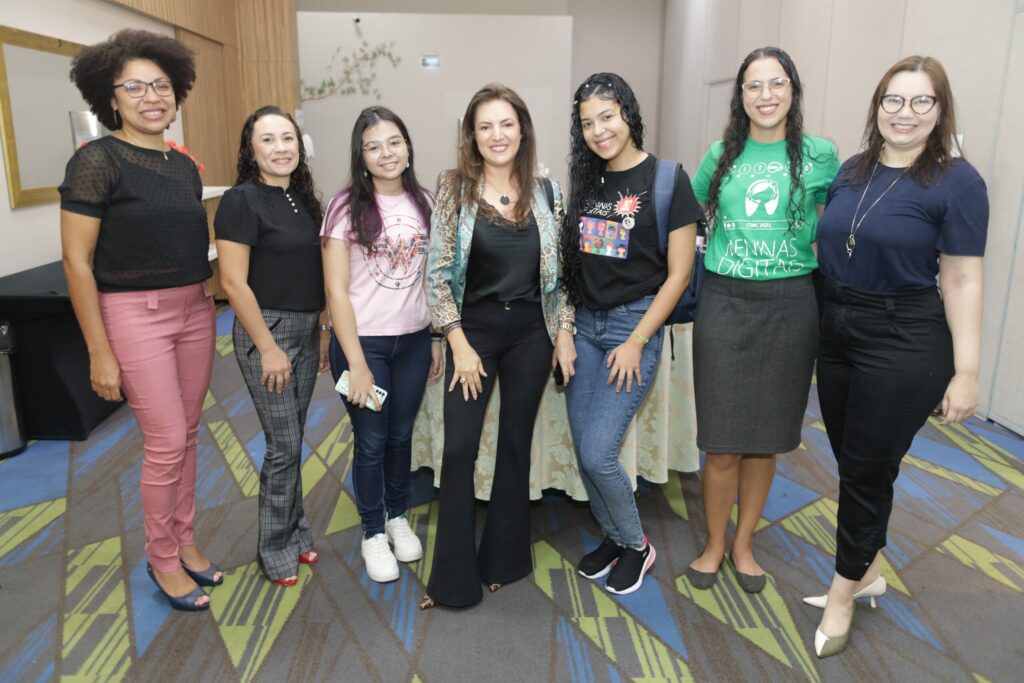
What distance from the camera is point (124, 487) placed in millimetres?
3100

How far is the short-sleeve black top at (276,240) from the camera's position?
2.03m

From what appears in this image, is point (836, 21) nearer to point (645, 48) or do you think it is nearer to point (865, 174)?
point (865, 174)

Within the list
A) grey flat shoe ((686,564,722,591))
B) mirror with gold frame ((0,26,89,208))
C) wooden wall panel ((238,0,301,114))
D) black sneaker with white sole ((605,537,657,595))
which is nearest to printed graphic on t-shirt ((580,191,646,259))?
black sneaker with white sole ((605,537,657,595))

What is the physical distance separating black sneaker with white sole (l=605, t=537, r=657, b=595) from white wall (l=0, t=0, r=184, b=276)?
3.68 metres

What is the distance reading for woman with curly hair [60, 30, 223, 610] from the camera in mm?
1930

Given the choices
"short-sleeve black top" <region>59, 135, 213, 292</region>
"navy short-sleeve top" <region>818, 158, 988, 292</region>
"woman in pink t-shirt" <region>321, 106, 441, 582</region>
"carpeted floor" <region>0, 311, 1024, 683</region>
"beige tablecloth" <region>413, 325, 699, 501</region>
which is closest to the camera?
"navy short-sleeve top" <region>818, 158, 988, 292</region>

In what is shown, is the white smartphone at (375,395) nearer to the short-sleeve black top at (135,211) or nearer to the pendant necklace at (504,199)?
the short-sleeve black top at (135,211)

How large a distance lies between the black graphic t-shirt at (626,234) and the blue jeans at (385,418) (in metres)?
0.60

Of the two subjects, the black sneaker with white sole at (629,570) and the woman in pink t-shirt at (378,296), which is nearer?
the woman in pink t-shirt at (378,296)

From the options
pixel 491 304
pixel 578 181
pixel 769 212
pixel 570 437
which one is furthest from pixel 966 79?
pixel 491 304

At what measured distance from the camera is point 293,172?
2.22m

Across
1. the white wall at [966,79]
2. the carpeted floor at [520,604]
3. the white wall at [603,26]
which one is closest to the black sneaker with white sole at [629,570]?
the carpeted floor at [520,604]

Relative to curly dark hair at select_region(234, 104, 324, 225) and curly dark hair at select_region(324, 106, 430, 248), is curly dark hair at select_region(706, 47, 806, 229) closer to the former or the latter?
curly dark hair at select_region(324, 106, 430, 248)

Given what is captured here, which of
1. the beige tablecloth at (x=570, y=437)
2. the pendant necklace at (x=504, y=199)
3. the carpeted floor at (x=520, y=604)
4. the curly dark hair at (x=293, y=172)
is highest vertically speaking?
the curly dark hair at (x=293, y=172)
